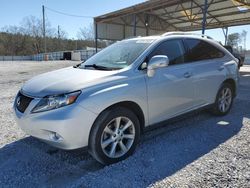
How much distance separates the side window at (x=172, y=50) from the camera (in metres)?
4.13

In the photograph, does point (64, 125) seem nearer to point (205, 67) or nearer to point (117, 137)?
point (117, 137)

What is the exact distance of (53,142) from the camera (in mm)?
3133

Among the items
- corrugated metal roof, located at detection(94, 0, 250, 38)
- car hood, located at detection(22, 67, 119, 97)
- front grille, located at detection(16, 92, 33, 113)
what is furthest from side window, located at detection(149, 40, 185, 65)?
corrugated metal roof, located at detection(94, 0, 250, 38)

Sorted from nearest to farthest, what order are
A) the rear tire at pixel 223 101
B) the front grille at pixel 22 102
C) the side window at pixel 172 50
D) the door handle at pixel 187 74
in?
the front grille at pixel 22 102 → the side window at pixel 172 50 → the door handle at pixel 187 74 → the rear tire at pixel 223 101

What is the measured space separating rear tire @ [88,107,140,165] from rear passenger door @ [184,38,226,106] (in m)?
1.63

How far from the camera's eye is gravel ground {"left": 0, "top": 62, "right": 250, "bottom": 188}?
10.0 feet

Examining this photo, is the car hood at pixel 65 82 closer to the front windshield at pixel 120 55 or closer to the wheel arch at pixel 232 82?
the front windshield at pixel 120 55

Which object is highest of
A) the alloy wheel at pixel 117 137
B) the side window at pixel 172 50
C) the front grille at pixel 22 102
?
the side window at pixel 172 50

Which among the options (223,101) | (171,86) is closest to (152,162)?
(171,86)

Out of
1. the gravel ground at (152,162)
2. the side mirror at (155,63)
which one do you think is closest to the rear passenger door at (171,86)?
the side mirror at (155,63)

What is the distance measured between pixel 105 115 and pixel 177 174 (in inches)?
45.6

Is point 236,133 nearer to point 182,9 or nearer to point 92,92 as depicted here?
point 92,92

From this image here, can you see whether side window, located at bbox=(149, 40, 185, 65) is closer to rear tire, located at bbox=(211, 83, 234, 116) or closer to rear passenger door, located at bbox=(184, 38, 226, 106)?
rear passenger door, located at bbox=(184, 38, 226, 106)

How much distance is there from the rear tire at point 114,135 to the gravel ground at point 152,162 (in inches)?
5.2
